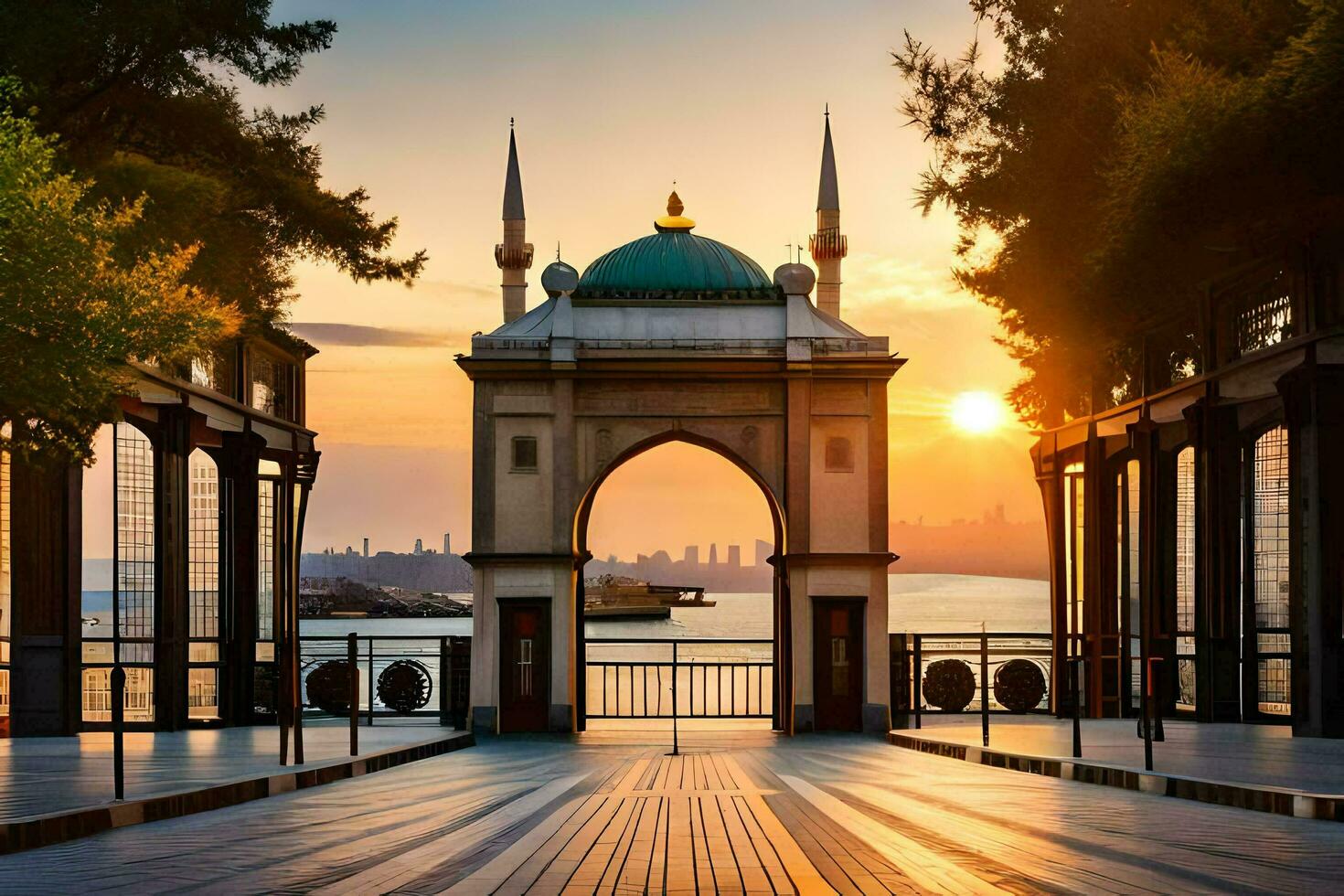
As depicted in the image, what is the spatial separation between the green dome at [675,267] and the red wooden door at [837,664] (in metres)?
6.39

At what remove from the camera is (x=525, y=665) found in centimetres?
2688

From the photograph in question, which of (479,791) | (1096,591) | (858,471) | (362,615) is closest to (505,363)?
(858,471)

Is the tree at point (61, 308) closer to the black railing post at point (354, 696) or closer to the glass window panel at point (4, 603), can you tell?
the black railing post at point (354, 696)

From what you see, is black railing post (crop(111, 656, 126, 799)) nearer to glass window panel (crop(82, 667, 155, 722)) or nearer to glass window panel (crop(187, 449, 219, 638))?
glass window panel (crop(82, 667, 155, 722))

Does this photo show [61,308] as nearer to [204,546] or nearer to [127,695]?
[127,695]

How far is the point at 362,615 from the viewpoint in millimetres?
181625

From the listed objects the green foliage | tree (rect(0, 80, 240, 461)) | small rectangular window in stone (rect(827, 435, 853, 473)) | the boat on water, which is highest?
the green foliage

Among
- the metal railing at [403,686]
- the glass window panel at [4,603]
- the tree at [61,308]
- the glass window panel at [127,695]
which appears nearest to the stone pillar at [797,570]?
the metal railing at [403,686]

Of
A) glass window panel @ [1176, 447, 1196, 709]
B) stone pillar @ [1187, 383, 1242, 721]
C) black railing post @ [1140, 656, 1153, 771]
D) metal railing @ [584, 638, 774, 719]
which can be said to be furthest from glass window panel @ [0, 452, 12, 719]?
glass window panel @ [1176, 447, 1196, 709]

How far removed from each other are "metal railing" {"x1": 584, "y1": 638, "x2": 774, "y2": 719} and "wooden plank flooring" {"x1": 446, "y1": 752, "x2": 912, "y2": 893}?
33.7ft

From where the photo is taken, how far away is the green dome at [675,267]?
30844 millimetres

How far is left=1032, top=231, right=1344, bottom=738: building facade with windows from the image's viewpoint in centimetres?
1784

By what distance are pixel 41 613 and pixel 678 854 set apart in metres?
13.6

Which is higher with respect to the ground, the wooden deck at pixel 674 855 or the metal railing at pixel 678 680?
the wooden deck at pixel 674 855
